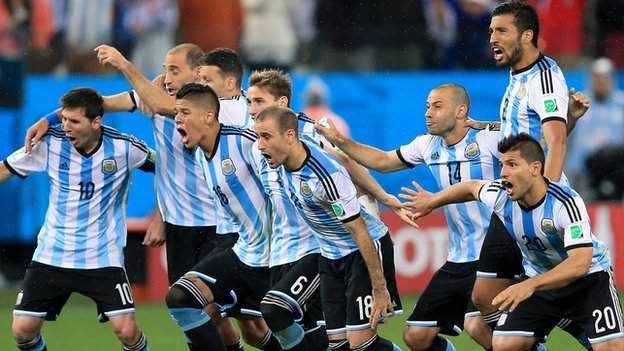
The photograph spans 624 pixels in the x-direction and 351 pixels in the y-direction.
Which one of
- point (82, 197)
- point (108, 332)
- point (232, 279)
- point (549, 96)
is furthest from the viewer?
point (108, 332)

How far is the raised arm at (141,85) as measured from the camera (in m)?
10.0

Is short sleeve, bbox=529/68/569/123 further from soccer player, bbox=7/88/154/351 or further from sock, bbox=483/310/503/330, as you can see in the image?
soccer player, bbox=7/88/154/351

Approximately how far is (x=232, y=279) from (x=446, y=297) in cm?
141

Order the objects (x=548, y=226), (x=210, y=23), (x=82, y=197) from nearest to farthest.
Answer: (x=548, y=226) → (x=82, y=197) → (x=210, y=23)

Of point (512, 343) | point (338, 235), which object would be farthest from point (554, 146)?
point (338, 235)

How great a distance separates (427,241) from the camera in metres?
15.5

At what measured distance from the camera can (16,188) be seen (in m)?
15.4

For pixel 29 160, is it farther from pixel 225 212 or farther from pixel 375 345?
pixel 375 345

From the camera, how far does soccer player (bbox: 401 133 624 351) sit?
339 inches

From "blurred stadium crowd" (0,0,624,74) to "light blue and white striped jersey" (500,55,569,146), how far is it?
20.7ft

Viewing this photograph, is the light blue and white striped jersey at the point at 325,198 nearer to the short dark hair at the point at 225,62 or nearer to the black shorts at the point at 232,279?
the black shorts at the point at 232,279

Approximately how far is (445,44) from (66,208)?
23.0ft

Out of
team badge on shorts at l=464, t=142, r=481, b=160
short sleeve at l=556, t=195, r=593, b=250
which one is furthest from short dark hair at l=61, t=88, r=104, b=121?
short sleeve at l=556, t=195, r=593, b=250

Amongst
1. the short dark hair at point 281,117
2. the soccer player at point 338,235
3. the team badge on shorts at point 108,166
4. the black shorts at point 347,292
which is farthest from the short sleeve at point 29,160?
the black shorts at point 347,292
